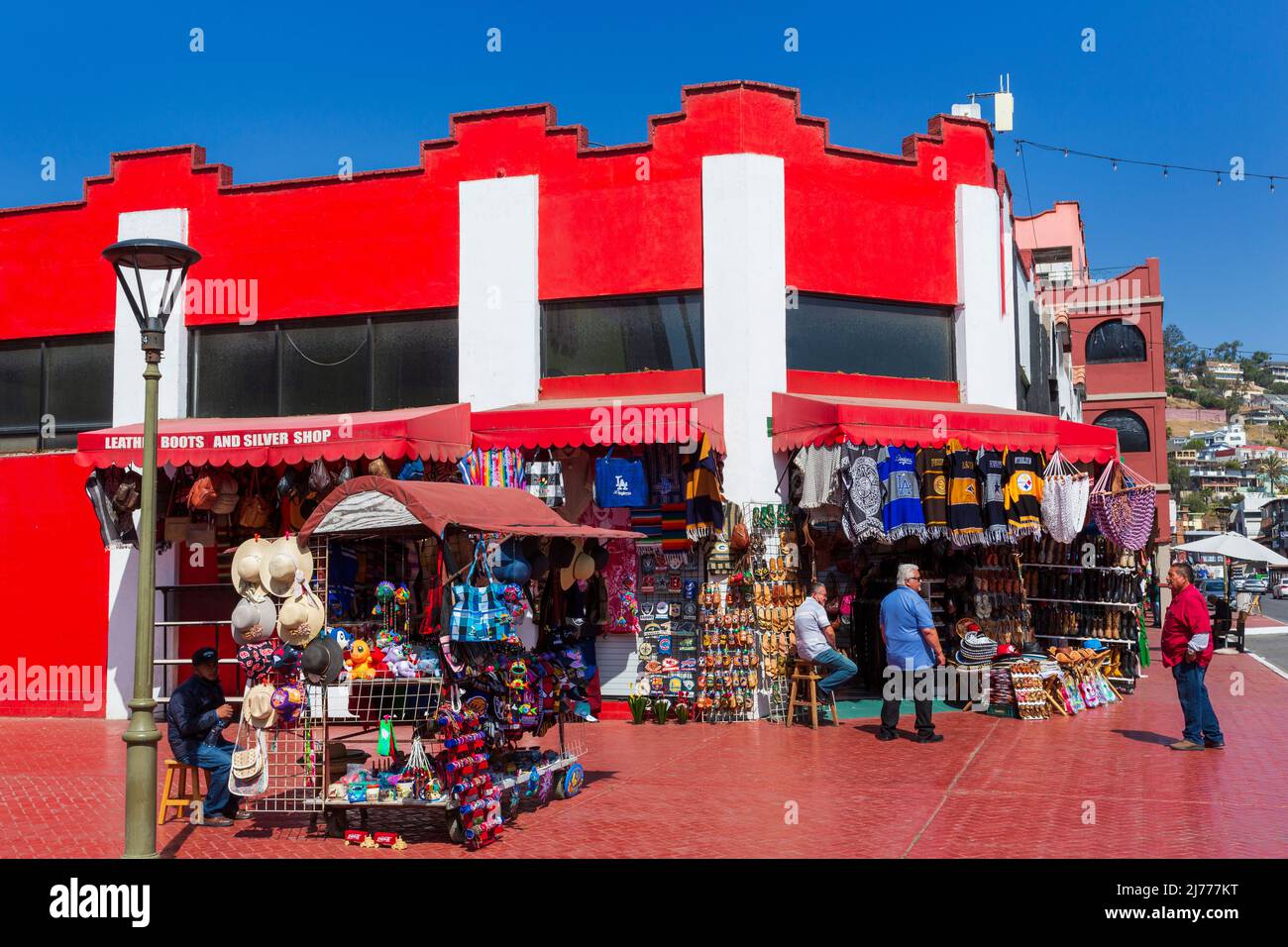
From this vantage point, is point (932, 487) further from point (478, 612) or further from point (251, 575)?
point (251, 575)

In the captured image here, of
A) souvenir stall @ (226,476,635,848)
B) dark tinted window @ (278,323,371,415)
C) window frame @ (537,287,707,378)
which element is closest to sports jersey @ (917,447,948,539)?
window frame @ (537,287,707,378)

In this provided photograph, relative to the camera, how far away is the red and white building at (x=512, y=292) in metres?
15.8

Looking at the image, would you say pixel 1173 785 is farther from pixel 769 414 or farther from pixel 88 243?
pixel 88 243

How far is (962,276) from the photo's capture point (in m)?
16.6

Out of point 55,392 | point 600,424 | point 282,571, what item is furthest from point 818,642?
point 55,392

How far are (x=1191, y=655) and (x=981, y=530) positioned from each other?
339cm

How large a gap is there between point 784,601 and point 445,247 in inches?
268

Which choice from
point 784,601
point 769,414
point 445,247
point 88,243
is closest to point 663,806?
point 784,601

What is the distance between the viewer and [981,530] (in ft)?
48.4

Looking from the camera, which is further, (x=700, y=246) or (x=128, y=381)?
(x=128, y=381)

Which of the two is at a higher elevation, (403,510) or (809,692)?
(403,510)

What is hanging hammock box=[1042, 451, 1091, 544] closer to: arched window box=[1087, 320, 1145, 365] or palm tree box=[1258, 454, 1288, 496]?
arched window box=[1087, 320, 1145, 365]

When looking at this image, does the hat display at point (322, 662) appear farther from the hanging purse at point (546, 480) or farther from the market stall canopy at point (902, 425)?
the market stall canopy at point (902, 425)

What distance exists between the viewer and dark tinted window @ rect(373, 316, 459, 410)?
16.5 m
